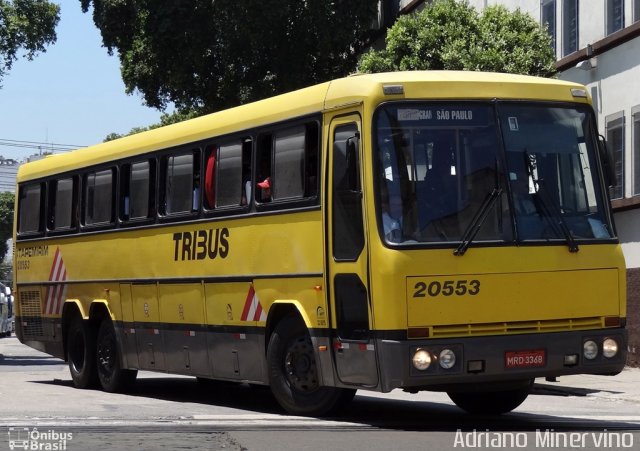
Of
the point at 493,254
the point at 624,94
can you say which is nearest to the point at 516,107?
the point at 493,254

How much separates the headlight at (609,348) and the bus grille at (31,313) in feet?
33.9

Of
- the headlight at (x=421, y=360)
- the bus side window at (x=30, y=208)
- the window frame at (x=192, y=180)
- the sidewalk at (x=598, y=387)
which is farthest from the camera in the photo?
the bus side window at (x=30, y=208)

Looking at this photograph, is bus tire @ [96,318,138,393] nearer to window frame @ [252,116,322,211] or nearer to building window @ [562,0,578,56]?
window frame @ [252,116,322,211]

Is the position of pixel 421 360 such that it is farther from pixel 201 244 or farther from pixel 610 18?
pixel 610 18

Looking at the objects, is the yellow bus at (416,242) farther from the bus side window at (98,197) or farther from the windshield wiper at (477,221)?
the bus side window at (98,197)

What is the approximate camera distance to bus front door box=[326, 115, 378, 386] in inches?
506

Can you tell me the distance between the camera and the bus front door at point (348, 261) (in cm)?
1285

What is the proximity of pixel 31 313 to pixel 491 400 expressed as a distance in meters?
8.98

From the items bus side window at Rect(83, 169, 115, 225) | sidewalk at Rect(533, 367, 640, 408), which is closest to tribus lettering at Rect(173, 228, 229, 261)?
bus side window at Rect(83, 169, 115, 225)

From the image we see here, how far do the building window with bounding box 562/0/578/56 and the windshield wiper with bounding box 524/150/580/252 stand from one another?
15.2 metres

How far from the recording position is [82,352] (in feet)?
65.0

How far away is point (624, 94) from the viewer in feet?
83.7

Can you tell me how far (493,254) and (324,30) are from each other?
23.7m

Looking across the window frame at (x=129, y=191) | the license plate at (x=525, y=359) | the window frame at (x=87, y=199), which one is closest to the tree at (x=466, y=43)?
the window frame at (x=87, y=199)
